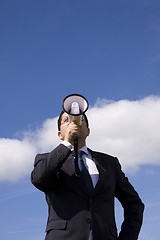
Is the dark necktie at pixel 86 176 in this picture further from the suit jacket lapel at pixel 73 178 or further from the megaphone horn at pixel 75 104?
the megaphone horn at pixel 75 104

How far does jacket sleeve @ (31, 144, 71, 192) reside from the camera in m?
3.48

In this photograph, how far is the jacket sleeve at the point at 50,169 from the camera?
11.4 feet

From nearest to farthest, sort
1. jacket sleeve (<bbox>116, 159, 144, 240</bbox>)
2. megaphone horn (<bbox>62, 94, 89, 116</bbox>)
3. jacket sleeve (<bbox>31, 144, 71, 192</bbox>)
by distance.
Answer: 1. jacket sleeve (<bbox>31, 144, 71, 192</bbox>)
2. megaphone horn (<bbox>62, 94, 89, 116</bbox>)
3. jacket sleeve (<bbox>116, 159, 144, 240</bbox>)

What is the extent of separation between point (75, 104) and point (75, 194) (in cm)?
100

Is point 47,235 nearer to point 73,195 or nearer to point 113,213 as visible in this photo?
point 73,195

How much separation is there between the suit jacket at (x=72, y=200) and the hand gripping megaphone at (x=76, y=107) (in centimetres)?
19

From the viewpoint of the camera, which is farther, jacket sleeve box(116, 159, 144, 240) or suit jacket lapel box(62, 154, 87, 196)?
jacket sleeve box(116, 159, 144, 240)

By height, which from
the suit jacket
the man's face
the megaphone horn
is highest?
the megaphone horn

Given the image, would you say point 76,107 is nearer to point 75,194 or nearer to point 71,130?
point 71,130

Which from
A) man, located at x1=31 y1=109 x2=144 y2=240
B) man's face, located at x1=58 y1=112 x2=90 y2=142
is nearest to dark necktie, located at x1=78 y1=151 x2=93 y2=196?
man, located at x1=31 y1=109 x2=144 y2=240

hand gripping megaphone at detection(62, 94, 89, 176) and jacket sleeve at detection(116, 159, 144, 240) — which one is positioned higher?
hand gripping megaphone at detection(62, 94, 89, 176)

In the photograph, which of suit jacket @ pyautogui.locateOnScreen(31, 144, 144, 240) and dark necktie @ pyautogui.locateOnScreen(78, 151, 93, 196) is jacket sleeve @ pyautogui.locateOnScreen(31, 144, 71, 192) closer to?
suit jacket @ pyautogui.locateOnScreen(31, 144, 144, 240)

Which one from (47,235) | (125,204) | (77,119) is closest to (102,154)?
(125,204)

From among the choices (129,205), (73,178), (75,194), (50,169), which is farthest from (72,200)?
(129,205)
